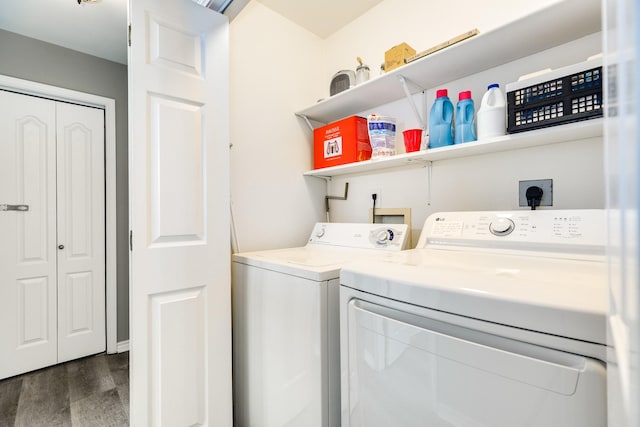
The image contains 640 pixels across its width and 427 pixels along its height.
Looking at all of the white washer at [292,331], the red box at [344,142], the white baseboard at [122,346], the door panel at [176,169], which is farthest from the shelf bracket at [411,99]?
the white baseboard at [122,346]

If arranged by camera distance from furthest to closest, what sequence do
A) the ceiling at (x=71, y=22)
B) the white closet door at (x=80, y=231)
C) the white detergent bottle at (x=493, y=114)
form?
the white closet door at (x=80, y=231) < the ceiling at (x=71, y=22) < the white detergent bottle at (x=493, y=114)

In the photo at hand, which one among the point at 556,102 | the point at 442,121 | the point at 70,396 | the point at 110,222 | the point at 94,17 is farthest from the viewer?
the point at 110,222

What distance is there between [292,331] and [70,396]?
6.21ft

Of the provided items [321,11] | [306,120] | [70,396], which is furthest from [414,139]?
[70,396]

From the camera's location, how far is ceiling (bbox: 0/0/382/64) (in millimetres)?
Result: 1939

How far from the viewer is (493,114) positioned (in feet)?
4.07

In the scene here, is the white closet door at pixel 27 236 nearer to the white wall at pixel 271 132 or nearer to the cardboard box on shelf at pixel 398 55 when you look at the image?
the white wall at pixel 271 132

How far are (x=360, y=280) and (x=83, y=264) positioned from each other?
8.96 feet

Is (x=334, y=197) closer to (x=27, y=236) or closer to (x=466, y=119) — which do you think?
(x=466, y=119)

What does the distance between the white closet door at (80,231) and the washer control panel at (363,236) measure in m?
2.06

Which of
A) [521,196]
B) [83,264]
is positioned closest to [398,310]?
[521,196]

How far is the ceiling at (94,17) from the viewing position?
1.94m

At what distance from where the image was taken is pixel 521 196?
53.3 inches

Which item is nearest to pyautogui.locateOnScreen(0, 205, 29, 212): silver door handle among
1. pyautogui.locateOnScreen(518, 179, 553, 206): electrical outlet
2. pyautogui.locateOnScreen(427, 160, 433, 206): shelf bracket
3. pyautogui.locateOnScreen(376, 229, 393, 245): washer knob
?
pyautogui.locateOnScreen(376, 229, 393, 245): washer knob
